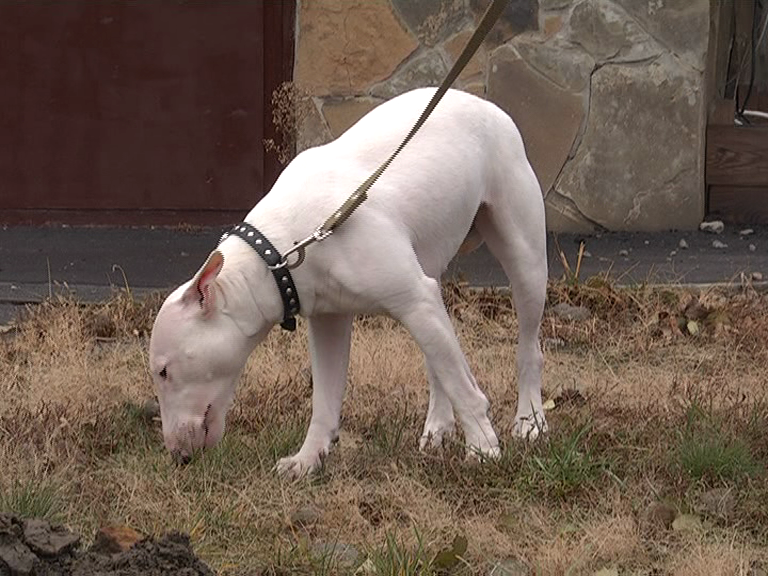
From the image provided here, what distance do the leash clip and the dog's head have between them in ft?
0.63

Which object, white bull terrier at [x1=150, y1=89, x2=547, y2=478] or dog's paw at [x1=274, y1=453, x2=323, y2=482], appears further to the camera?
dog's paw at [x1=274, y1=453, x2=323, y2=482]

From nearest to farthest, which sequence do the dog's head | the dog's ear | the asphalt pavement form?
the dog's ear
the dog's head
the asphalt pavement

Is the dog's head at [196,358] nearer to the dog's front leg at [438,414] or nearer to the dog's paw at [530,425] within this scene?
the dog's front leg at [438,414]

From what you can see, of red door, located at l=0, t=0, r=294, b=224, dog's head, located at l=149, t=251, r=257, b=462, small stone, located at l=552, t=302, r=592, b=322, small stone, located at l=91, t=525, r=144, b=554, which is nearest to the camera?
small stone, located at l=91, t=525, r=144, b=554

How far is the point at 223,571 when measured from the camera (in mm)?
3787

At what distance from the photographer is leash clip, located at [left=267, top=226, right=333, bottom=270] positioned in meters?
4.23

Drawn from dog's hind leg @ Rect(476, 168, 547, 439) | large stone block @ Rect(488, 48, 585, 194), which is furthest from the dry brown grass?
large stone block @ Rect(488, 48, 585, 194)

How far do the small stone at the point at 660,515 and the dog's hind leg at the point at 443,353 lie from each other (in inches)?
21.1

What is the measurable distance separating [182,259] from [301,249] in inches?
168

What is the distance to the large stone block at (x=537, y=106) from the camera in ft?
29.3

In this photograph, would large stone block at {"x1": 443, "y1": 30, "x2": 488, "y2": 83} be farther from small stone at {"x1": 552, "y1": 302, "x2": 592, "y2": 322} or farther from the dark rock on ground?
the dark rock on ground

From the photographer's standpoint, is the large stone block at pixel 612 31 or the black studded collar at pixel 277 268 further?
the large stone block at pixel 612 31

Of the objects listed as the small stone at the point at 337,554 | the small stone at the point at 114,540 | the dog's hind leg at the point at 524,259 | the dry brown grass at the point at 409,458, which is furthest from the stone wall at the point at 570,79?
the small stone at the point at 114,540

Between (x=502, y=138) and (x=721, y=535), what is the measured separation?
1.53 meters
